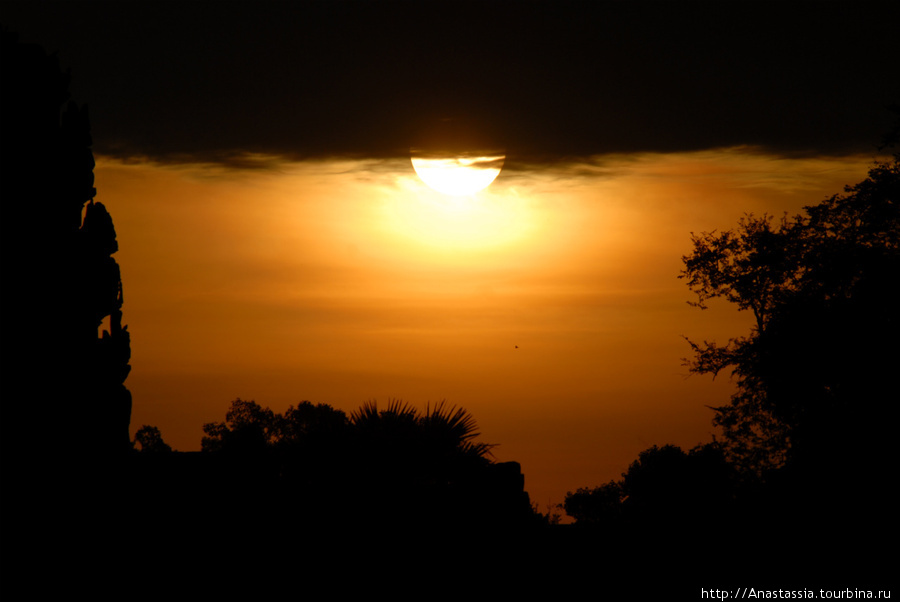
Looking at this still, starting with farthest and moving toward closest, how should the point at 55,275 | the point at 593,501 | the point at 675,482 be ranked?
the point at 593,501
the point at 675,482
the point at 55,275

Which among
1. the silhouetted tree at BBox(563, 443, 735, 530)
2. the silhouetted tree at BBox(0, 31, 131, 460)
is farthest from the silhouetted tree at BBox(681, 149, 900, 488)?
the silhouetted tree at BBox(0, 31, 131, 460)

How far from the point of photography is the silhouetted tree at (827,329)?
96.0 feet

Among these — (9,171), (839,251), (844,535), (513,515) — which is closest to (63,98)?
(9,171)

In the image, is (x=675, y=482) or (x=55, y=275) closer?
(x=55, y=275)

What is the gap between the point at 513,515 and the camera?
20.6m

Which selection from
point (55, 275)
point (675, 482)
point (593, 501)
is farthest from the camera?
point (593, 501)

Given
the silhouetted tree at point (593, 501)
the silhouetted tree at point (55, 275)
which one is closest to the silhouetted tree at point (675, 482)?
the silhouetted tree at point (593, 501)

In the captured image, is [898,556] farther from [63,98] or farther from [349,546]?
[63,98]

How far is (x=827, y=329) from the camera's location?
30.7 metres

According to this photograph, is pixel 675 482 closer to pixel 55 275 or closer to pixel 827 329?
pixel 827 329

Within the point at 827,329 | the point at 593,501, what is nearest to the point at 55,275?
the point at 827,329

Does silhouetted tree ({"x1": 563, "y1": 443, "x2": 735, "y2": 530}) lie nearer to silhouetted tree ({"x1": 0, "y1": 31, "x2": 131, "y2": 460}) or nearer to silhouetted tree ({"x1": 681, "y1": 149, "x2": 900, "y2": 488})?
silhouetted tree ({"x1": 681, "y1": 149, "x2": 900, "y2": 488})

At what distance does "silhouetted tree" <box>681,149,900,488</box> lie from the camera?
29.2 m

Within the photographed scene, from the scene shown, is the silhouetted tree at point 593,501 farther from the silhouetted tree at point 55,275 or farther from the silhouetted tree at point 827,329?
the silhouetted tree at point 55,275
